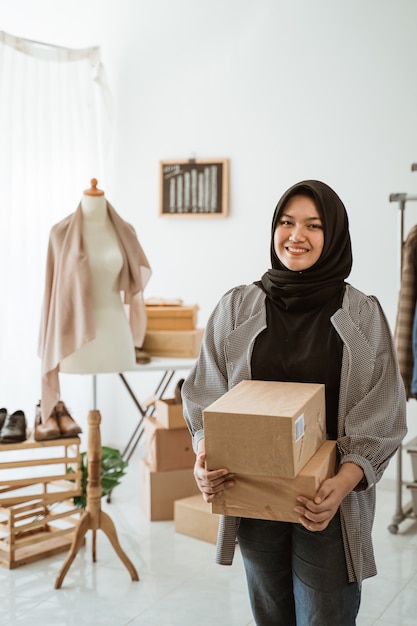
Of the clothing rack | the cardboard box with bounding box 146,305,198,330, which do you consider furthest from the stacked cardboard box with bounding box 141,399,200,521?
the clothing rack

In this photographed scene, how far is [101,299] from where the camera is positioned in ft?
9.94

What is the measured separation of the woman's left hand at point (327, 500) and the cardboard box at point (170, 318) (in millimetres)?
2324

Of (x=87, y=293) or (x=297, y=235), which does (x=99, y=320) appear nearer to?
(x=87, y=293)

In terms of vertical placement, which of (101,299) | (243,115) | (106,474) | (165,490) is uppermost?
(243,115)

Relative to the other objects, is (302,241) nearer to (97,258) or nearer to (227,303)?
(227,303)

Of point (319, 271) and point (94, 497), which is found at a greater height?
point (319, 271)

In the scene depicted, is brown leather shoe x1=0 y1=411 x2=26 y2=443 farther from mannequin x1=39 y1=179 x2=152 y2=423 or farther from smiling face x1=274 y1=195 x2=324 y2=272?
smiling face x1=274 y1=195 x2=324 y2=272

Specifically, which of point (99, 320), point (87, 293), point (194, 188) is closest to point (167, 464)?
point (99, 320)

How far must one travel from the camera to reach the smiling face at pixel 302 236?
1711 mm

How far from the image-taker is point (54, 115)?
455 cm

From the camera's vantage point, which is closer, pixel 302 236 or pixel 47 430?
pixel 302 236

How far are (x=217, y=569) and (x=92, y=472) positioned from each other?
2.20ft

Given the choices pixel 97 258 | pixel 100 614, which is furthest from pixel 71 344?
pixel 100 614

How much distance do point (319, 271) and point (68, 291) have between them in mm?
1489
